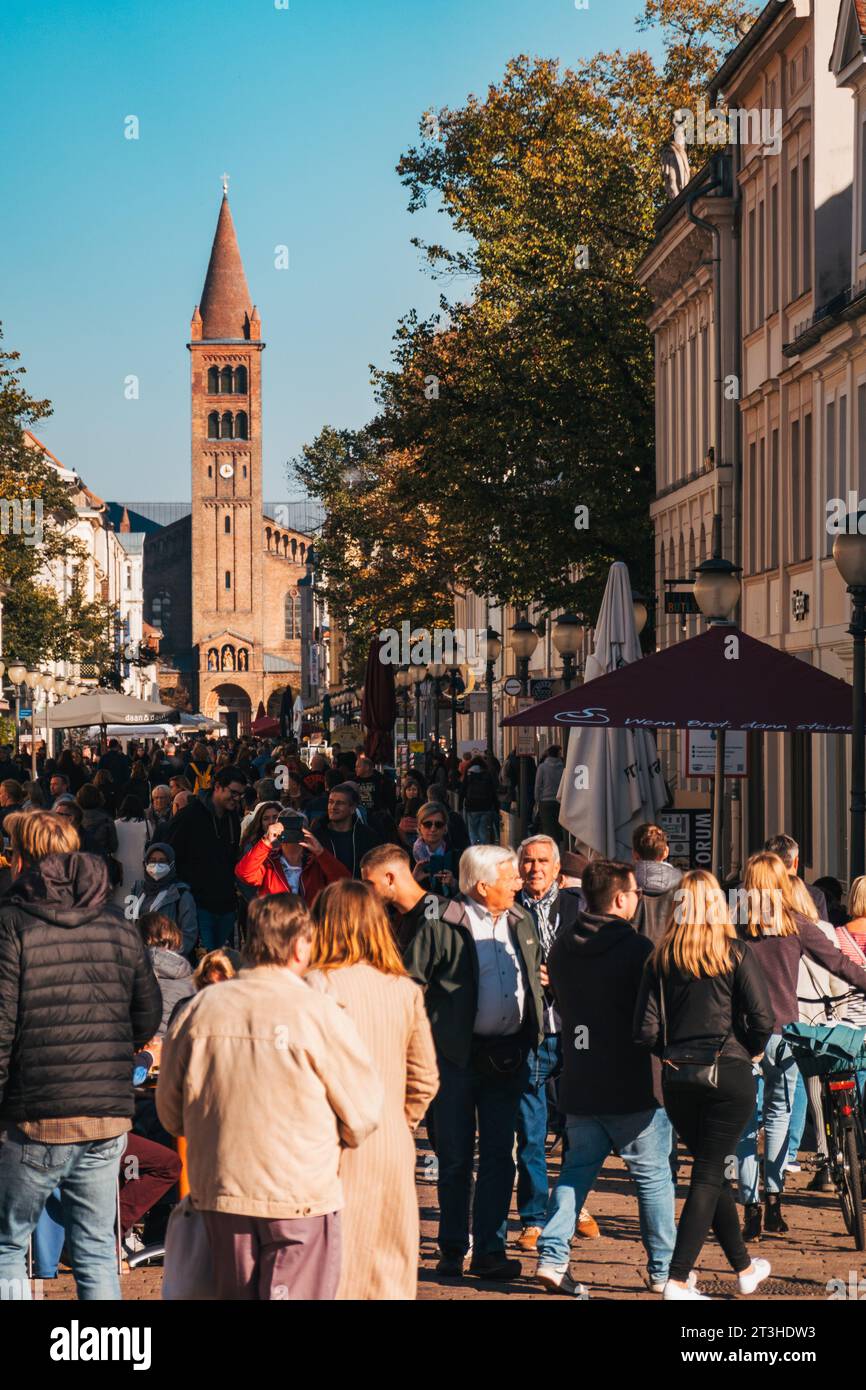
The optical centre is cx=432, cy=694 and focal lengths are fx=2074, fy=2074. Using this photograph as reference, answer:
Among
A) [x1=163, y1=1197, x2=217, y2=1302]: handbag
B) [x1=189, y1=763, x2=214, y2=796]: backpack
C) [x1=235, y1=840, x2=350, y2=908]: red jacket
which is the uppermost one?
[x1=189, y1=763, x2=214, y2=796]: backpack

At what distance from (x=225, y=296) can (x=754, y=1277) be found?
137141 millimetres

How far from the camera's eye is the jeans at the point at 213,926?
15172 millimetres

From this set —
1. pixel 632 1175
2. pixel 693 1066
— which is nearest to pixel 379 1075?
pixel 693 1066

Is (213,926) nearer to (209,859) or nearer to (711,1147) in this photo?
(209,859)

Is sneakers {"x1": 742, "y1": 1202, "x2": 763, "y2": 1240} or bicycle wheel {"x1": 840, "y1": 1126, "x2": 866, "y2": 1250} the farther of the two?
sneakers {"x1": 742, "y1": 1202, "x2": 763, "y2": 1240}

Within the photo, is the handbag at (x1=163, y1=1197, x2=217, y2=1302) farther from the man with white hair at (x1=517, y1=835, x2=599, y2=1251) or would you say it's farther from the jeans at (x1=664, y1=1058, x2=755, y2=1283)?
the man with white hair at (x1=517, y1=835, x2=599, y2=1251)

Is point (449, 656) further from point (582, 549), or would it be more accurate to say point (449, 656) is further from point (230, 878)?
point (230, 878)

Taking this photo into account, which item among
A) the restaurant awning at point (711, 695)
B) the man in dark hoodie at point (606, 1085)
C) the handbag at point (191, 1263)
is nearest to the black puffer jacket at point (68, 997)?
the handbag at point (191, 1263)

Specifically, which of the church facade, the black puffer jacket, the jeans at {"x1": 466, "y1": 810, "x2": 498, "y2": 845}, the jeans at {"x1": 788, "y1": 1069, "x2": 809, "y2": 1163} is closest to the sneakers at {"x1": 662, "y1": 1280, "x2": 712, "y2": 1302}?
the black puffer jacket

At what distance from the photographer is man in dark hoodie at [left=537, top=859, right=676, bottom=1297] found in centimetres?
768

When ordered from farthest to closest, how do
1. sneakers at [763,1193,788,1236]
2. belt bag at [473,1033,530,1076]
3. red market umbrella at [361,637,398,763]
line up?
red market umbrella at [361,637,398,763], sneakers at [763,1193,788,1236], belt bag at [473,1033,530,1076]

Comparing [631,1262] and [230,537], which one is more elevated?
[230,537]

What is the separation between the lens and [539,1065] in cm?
898

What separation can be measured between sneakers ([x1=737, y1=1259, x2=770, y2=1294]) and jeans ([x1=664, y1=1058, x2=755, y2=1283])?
10 centimetres
